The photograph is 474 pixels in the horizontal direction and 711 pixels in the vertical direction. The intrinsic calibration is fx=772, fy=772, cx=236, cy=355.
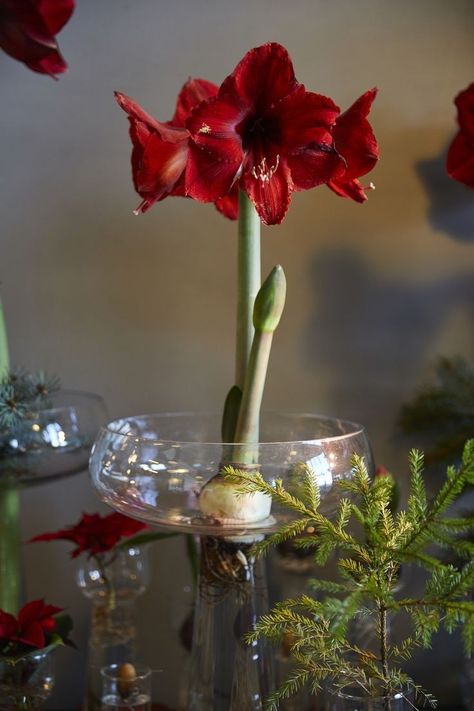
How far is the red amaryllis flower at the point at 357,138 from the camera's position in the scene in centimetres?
65

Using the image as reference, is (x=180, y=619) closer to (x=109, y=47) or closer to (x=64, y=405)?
(x=64, y=405)

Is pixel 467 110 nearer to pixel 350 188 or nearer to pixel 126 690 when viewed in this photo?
pixel 350 188

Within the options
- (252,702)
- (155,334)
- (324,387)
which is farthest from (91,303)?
(252,702)

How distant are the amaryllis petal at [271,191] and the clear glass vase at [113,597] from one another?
428 mm

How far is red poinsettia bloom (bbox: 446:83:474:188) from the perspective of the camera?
85 cm

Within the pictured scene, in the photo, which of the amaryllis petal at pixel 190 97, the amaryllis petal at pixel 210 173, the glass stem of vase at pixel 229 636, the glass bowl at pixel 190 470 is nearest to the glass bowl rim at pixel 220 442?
the glass bowl at pixel 190 470

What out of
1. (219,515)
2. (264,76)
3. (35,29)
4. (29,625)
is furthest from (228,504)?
(35,29)

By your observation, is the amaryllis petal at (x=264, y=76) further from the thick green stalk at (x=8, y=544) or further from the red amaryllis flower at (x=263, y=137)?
the thick green stalk at (x=8, y=544)

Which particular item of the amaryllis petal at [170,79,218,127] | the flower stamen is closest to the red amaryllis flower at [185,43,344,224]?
the flower stamen

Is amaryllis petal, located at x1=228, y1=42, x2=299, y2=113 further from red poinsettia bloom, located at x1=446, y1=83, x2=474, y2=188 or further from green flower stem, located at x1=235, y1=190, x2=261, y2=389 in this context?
red poinsettia bloom, located at x1=446, y1=83, x2=474, y2=188

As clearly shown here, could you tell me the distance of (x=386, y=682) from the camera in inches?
21.0

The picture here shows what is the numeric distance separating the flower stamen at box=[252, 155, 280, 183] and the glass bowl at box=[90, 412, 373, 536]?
0.22 m

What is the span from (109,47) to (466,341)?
23.0 inches

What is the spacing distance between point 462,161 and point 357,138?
0.25 meters
